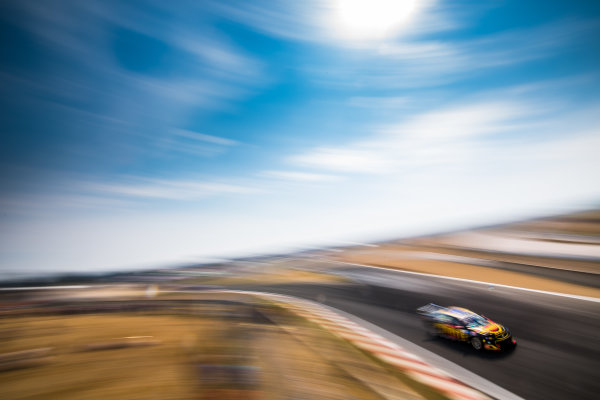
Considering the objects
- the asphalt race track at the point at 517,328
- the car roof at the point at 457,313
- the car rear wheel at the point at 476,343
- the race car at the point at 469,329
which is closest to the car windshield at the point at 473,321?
the race car at the point at 469,329

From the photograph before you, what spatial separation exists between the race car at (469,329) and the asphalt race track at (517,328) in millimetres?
292

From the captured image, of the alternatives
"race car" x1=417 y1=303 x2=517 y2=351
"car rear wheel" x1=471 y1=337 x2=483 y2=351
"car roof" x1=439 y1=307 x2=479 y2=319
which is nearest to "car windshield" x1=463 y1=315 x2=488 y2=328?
"race car" x1=417 y1=303 x2=517 y2=351

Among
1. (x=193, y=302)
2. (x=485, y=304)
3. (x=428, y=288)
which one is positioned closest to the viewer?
(x=485, y=304)

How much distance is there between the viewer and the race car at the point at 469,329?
8.02m

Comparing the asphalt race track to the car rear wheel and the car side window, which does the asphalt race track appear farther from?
the car side window

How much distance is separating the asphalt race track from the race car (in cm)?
29

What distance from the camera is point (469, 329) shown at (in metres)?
8.45

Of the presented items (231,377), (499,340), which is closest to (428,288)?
(499,340)

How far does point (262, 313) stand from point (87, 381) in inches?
306

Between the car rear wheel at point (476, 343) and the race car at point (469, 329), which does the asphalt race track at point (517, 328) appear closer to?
the car rear wheel at point (476, 343)

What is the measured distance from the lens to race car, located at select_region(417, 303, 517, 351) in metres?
8.02

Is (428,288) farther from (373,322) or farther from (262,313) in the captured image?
(262,313)

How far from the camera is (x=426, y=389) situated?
627 cm

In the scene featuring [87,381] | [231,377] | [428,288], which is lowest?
[428,288]
